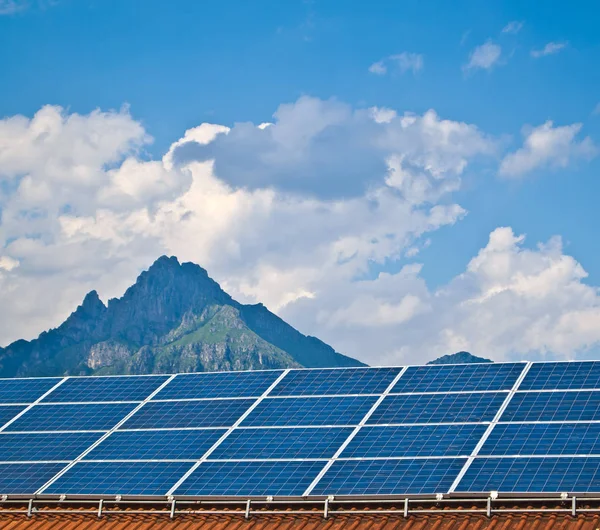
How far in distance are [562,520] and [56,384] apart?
940 inches

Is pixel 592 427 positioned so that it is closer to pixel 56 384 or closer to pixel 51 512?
pixel 51 512

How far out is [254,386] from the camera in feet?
136

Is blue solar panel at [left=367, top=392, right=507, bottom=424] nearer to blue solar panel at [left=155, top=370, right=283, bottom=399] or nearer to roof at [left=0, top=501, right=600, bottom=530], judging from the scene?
roof at [left=0, top=501, right=600, bottom=530]

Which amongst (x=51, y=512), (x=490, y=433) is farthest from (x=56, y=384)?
(x=490, y=433)

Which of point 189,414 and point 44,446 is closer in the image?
point 44,446

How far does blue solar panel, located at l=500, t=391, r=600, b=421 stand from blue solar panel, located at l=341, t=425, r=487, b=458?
1.48 meters

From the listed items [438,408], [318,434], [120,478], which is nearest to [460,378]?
[438,408]

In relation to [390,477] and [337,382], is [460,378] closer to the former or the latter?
[337,382]

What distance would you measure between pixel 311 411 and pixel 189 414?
4.56 meters

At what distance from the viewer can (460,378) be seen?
127 feet

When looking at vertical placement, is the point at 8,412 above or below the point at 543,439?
above

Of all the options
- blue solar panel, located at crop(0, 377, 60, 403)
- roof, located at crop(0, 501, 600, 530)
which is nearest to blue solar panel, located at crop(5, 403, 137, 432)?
blue solar panel, located at crop(0, 377, 60, 403)

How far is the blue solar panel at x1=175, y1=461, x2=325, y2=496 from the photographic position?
32.6 metres

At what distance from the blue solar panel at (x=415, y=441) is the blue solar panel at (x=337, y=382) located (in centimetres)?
377
